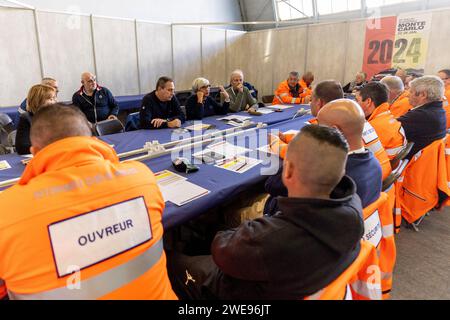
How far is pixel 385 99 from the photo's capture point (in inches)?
96.8

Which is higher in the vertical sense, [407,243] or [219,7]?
[219,7]

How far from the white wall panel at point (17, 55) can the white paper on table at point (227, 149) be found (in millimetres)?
4495

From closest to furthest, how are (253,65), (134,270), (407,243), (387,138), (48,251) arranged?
(48,251)
(134,270)
(387,138)
(407,243)
(253,65)

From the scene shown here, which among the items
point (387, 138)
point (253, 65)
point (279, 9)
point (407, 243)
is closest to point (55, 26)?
point (253, 65)

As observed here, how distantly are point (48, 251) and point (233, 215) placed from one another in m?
1.37

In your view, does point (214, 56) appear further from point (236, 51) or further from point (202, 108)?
point (202, 108)

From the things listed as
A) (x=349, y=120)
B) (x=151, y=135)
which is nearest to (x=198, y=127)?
(x=151, y=135)

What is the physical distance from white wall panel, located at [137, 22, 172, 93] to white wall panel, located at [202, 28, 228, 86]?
1177 millimetres

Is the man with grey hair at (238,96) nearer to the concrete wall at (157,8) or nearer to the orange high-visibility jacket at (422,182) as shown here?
the orange high-visibility jacket at (422,182)

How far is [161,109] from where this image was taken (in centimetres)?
324

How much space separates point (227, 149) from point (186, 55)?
19.9 ft

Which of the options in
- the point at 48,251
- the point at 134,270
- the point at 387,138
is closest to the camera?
the point at 48,251

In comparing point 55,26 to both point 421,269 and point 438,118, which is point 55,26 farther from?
point 421,269

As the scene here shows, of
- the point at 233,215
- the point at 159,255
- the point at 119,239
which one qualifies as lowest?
the point at 233,215
